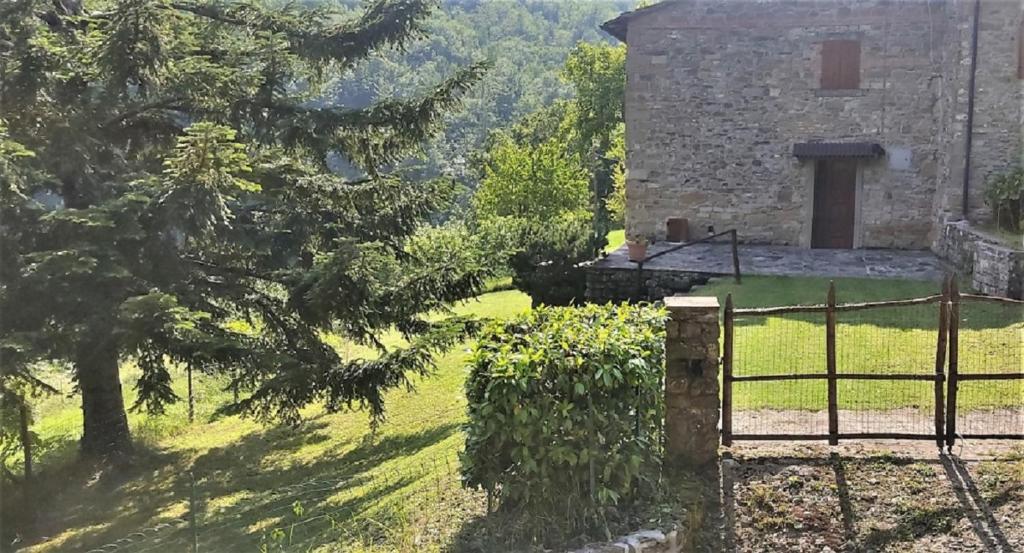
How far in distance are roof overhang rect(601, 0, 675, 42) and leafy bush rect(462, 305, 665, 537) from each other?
46.3 ft

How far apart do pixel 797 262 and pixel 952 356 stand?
10417 mm

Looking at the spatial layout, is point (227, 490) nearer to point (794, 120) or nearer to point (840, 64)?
point (794, 120)

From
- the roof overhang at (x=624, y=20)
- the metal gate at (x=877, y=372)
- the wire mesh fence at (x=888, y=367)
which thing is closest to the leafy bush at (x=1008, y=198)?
the metal gate at (x=877, y=372)

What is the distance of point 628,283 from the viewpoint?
49.5ft

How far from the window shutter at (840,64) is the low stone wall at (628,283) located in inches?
236

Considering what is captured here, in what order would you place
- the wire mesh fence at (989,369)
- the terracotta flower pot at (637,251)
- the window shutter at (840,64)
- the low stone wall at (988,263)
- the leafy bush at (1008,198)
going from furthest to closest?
the window shutter at (840,64) < the terracotta flower pot at (637,251) < the leafy bush at (1008,198) < the low stone wall at (988,263) < the wire mesh fence at (989,369)

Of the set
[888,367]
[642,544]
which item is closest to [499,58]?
[888,367]

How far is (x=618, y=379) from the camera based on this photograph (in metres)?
5.20

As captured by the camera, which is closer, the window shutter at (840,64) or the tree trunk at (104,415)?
the tree trunk at (104,415)

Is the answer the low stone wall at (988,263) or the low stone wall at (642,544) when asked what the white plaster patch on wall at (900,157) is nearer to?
the low stone wall at (988,263)

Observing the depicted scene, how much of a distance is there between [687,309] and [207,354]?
498 centimetres

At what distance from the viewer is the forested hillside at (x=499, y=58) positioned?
7019 centimetres

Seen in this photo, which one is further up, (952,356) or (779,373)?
(952,356)

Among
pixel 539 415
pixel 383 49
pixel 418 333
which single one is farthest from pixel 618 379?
pixel 383 49
